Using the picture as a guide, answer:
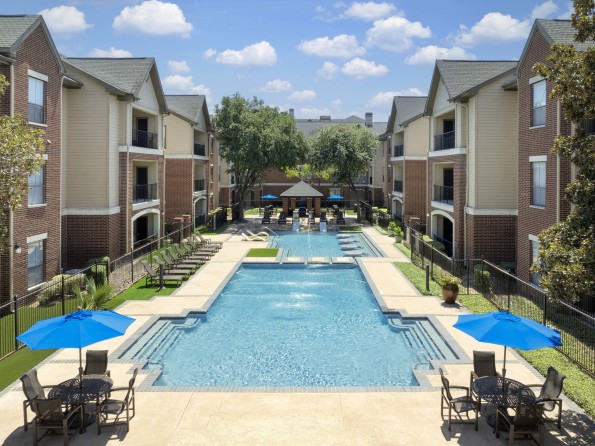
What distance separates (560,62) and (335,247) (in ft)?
85.1

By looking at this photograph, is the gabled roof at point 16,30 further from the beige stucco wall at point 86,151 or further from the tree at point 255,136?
the tree at point 255,136

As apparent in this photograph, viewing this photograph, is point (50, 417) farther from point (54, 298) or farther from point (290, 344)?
point (54, 298)

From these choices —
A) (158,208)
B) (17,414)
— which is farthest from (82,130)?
(17,414)

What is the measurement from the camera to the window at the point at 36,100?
19688mm

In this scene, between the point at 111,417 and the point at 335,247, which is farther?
the point at 335,247

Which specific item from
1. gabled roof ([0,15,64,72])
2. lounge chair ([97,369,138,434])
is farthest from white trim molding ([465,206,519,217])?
gabled roof ([0,15,64,72])

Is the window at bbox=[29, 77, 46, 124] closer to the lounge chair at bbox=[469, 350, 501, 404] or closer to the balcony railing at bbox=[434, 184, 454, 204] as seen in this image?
the lounge chair at bbox=[469, 350, 501, 404]

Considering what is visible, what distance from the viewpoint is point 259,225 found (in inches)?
1889

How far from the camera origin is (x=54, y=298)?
18.5 m

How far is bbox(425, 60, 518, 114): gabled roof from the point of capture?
89.9 feet

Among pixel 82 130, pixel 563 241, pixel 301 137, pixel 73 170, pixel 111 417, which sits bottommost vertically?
pixel 111 417

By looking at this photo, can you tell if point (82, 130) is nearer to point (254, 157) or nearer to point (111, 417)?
point (111, 417)

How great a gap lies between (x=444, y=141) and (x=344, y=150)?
19.2 meters

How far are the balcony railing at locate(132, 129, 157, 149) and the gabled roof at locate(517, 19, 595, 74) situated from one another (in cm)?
1998
